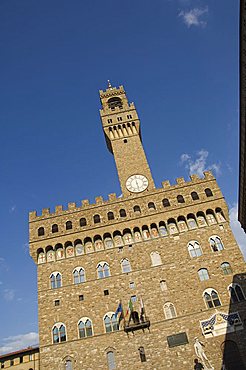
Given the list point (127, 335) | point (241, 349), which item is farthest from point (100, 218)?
point (241, 349)

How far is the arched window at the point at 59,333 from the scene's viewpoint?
91.4 feet

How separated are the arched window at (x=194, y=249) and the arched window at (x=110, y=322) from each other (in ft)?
29.9

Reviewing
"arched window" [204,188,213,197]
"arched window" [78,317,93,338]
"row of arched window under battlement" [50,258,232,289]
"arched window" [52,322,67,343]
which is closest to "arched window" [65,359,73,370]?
"arched window" [52,322,67,343]

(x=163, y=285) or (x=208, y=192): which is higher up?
(x=208, y=192)

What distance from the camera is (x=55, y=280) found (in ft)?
100

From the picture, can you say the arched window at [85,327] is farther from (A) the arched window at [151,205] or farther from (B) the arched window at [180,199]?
(B) the arched window at [180,199]

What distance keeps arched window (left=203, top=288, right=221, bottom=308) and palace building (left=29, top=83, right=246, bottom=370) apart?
8 cm

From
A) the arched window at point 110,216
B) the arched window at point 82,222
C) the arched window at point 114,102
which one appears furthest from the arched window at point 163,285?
the arched window at point 114,102

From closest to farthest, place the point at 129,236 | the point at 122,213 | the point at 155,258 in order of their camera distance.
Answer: the point at 155,258 < the point at 129,236 < the point at 122,213

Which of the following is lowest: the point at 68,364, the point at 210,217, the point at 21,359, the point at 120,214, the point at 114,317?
the point at 68,364

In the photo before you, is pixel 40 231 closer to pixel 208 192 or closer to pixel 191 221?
pixel 191 221

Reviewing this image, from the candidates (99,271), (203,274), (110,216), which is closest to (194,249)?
(203,274)

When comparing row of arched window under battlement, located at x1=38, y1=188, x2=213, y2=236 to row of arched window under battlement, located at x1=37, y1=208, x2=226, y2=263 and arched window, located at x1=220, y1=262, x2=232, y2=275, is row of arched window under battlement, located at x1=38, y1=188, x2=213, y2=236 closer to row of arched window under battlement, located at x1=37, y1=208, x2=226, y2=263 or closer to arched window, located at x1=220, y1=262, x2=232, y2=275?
row of arched window under battlement, located at x1=37, y1=208, x2=226, y2=263

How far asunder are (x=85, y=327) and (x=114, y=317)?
2.67 meters
